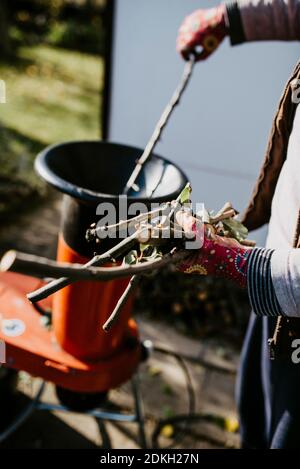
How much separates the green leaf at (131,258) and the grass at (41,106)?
3275 mm

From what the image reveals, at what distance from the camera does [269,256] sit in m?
1.37

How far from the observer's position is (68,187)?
1.75 metres

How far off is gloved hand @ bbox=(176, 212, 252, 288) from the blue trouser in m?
0.63

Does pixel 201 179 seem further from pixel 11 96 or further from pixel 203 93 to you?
pixel 11 96

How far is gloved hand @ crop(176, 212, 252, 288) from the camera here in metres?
1.30

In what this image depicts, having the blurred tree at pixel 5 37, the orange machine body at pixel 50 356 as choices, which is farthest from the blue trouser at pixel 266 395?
the blurred tree at pixel 5 37

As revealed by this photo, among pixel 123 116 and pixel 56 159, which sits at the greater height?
pixel 56 159

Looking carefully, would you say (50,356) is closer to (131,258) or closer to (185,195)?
(131,258)

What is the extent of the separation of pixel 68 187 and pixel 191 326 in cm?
197

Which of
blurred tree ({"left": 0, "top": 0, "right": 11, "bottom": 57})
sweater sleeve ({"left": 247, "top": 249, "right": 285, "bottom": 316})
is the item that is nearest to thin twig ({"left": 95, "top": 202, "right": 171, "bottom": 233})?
sweater sleeve ({"left": 247, "top": 249, "right": 285, "bottom": 316})

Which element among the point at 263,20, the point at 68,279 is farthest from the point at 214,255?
the point at 263,20

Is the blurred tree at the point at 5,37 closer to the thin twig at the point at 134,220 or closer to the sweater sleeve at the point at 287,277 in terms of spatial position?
the thin twig at the point at 134,220
